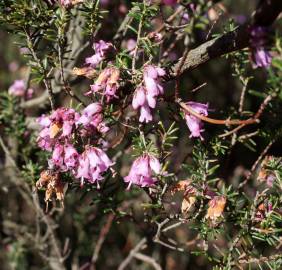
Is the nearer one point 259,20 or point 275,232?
point 259,20

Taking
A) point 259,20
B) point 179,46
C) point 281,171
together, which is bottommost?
point 179,46

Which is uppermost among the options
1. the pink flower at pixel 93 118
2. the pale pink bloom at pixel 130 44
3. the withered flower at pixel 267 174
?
the pink flower at pixel 93 118

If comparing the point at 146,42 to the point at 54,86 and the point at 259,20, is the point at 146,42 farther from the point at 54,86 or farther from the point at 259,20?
the point at 54,86

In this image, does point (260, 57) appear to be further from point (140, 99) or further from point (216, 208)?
point (216, 208)

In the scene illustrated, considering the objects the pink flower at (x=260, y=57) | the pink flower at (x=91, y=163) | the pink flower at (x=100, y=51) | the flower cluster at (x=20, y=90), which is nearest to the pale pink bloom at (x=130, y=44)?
the flower cluster at (x=20, y=90)

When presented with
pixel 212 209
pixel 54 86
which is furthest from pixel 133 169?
pixel 54 86

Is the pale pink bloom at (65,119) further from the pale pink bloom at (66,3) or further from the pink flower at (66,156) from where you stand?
the pale pink bloom at (66,3)
